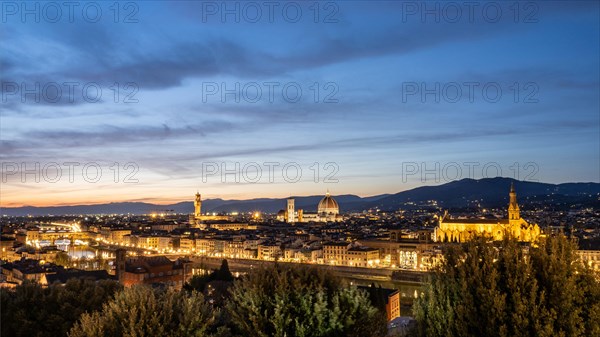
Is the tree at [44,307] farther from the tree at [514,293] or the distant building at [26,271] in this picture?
the distant building at [26,271]

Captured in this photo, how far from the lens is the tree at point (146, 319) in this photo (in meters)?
7.24

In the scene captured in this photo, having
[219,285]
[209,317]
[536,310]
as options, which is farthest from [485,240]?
[219,285]

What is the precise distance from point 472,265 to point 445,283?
0.50m

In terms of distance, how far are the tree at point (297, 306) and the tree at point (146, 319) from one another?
51cm

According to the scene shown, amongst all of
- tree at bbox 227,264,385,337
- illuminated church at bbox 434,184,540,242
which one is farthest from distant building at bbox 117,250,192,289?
illuminated church at bbox 434,184,540,242

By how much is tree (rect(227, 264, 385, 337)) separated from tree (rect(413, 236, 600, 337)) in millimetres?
957

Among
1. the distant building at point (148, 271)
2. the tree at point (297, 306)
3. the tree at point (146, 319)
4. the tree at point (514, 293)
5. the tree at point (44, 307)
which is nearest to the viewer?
the tree at point (514, 293)

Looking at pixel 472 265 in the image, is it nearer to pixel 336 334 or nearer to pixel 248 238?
pixel 336 334

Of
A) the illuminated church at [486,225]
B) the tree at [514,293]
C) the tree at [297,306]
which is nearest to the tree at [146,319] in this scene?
the tree at [297,306]

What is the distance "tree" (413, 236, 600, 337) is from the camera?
6340 millimetres

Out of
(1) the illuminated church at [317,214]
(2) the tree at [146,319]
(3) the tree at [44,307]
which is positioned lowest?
(1) the illuminated church at [317,214]

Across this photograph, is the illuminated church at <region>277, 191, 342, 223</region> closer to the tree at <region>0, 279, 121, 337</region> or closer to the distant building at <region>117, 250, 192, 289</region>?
the distant building at <region>117, 250, 192, 289</region>

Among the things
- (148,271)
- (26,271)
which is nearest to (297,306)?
(148,271)

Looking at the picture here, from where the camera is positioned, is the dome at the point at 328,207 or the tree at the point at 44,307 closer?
the tree at the point at 44,307
